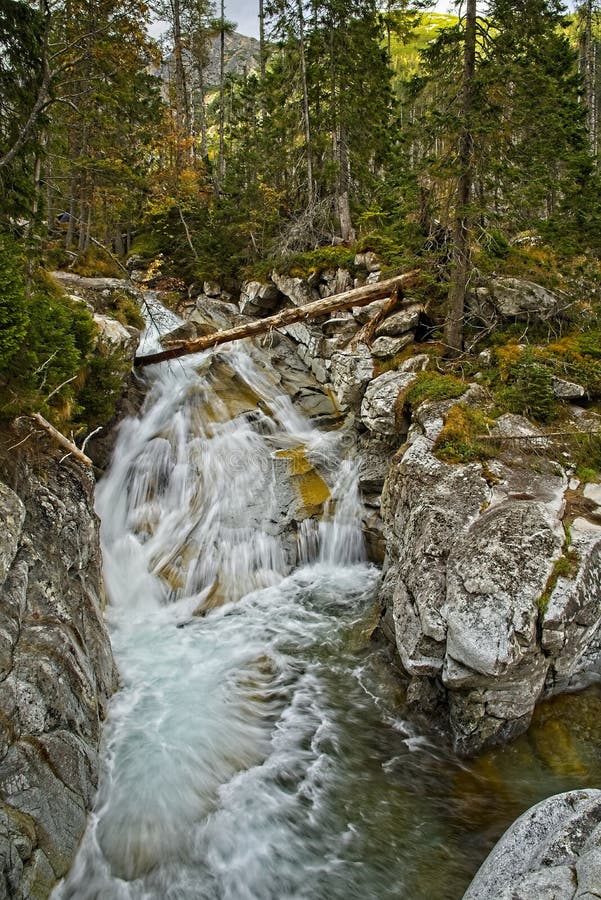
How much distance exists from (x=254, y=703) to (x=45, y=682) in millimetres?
3730

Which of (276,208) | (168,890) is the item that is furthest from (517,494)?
(276,208)

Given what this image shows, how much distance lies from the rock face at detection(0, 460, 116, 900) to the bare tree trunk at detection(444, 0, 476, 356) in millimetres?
9686

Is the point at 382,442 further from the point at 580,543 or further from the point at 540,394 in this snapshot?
the point at 580,543

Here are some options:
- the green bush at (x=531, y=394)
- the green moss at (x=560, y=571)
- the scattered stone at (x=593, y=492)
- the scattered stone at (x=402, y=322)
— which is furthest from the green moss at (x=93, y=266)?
the green moss at (x=560, y=571)

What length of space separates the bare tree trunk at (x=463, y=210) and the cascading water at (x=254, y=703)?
176 inches

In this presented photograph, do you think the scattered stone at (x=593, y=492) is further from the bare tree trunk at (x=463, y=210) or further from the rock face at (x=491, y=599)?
the bare tree trunk at (x=463, y=210)

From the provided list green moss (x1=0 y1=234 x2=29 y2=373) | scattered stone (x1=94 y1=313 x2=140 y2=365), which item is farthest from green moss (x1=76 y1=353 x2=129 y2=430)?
green moss (x1=0 y1=234 x2=29 y2=373)

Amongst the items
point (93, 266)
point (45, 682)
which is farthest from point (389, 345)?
point (93, 266)

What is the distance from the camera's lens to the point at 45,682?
5676 mm

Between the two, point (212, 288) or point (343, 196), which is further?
point (212, 288)

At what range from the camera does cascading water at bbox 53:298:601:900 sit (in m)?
5.78

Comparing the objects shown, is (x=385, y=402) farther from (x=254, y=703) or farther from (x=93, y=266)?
(x=93, y=266)

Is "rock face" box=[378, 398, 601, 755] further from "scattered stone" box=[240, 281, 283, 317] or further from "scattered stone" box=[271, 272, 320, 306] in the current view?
"scattered stone" box=[240, 281, 283, 317]

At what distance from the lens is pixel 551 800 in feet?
15.6
